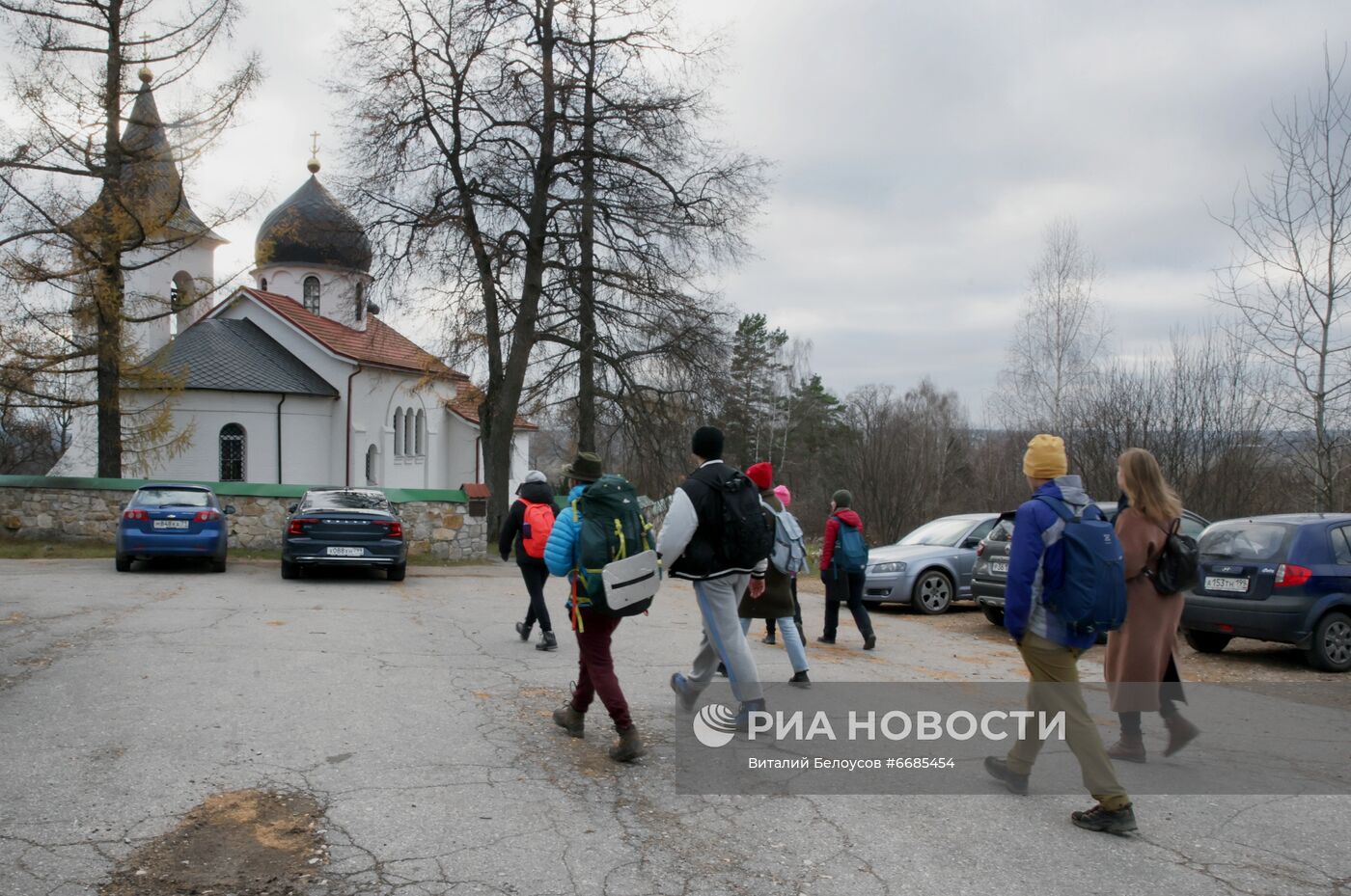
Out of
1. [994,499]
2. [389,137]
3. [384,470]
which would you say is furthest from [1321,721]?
[384,470]

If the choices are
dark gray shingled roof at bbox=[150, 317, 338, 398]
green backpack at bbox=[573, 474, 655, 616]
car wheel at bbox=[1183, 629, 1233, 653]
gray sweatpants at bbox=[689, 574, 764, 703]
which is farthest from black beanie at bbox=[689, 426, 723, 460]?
dark gray shingled roof at bbox=[150, 317, 338, 398]

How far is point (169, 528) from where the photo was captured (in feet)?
52.9

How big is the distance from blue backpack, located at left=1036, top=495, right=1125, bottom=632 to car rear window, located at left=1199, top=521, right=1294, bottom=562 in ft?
20.1

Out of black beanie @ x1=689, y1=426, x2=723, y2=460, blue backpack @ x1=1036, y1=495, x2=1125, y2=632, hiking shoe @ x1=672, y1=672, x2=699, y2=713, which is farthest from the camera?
hiking shoe @ x1=672, y1=672, x2=699, y2=713

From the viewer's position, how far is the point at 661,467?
1060 inches

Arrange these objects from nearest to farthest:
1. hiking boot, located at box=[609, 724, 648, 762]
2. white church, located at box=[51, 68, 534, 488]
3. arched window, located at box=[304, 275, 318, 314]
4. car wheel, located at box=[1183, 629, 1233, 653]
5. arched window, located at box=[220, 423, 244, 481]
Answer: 1. hiking boot, located at box=[609, 724, 648, 762]
2. car wheel, located at box=[1183, 629, 1233, 653]
3. white church, located at box=[51, 68, 534, 488]
4. arched window, located at box=[220, 423, 244, 481]
5. arched window, located at box=[304, 275, 318, 314]

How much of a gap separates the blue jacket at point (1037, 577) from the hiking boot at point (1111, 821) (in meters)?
0.73

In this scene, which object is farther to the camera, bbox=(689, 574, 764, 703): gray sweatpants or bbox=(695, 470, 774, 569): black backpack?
bbox=(689, 574, 764, 703): gray sweatpants

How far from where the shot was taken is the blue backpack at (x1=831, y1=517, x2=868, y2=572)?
1038 centimetres

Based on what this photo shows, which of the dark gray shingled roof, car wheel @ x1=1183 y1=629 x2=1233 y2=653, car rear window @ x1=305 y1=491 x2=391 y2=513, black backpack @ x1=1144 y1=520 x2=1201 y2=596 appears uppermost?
the dark gray shingled roof

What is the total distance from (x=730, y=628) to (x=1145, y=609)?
236 centimetres

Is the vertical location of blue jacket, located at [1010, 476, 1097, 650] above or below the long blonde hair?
below

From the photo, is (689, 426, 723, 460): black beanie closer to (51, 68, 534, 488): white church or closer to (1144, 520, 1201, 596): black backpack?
(1144, 520, 1201, 596): black backpack

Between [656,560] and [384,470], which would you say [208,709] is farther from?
[384,470]
